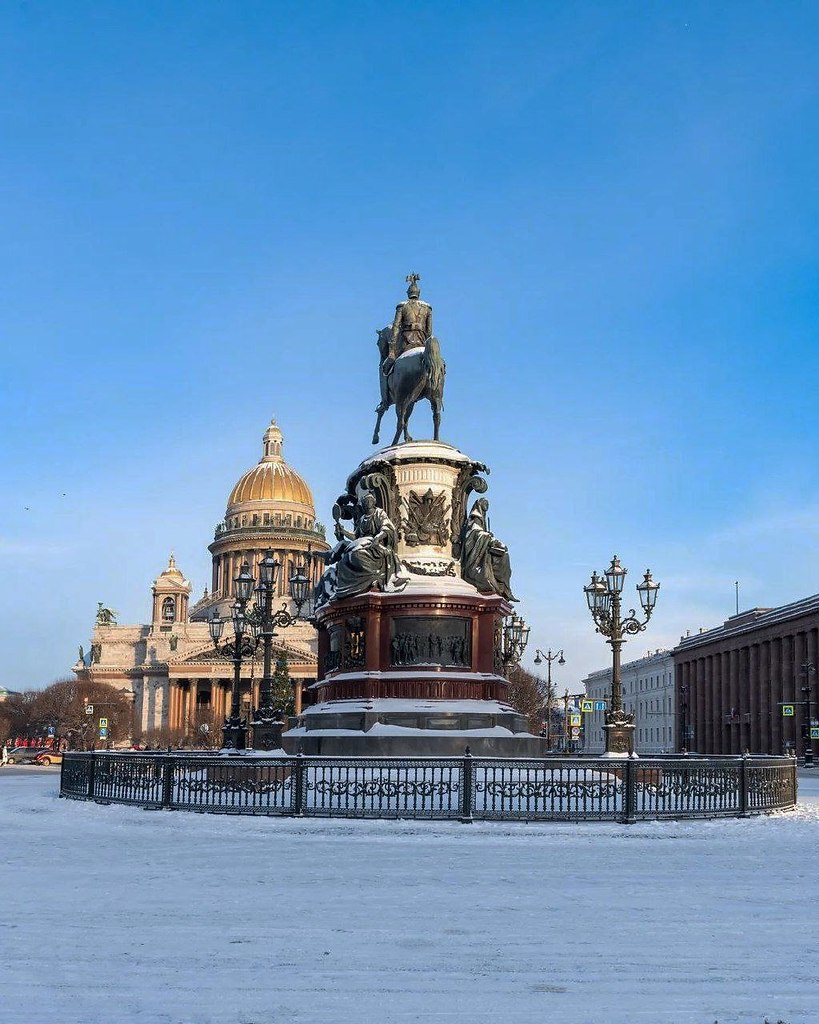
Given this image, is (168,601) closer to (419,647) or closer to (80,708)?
(80,708)

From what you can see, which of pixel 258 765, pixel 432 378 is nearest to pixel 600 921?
pixel 258 765

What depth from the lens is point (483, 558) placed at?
91.3ft

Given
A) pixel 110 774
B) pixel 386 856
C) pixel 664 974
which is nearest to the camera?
pixel 664 974

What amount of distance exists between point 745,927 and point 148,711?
146707 millimetres

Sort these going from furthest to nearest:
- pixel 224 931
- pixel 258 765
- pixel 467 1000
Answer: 1. pixel 258 765
2. pixel 224 931
3. pixel 467 1000

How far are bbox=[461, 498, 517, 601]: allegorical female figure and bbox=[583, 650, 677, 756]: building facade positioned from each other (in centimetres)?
10463

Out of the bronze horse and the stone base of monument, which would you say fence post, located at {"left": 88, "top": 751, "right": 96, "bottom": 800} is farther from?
the bronze horse

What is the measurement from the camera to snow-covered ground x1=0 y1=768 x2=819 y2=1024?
699 cm

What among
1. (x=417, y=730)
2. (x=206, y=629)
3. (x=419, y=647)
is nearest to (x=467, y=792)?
(x=417, y=730)

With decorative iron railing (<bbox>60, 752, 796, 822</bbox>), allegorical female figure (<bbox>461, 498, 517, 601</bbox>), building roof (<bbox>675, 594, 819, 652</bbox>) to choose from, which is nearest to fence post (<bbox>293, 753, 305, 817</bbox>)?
decorative iron railing (<bbox>60, 752, 796, 822</bbox>)

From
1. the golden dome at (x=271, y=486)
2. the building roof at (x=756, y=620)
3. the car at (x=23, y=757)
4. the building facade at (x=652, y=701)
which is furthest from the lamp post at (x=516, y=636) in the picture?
the golden dome at (x=271, y=486)

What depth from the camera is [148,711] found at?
150 meters

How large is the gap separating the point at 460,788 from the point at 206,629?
14006cm

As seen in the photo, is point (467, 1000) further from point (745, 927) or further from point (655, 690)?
point (655, 690)
